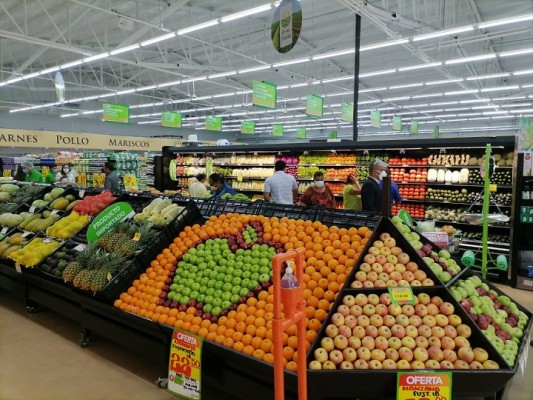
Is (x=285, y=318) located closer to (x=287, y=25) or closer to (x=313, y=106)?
(x=287, y=25)

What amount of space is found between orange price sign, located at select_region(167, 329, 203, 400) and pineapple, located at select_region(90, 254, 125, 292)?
1044 millimetres

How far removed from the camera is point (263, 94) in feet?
39.7

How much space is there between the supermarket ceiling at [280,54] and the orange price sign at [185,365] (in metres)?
6.54

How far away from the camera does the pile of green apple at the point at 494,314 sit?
2.46 meters

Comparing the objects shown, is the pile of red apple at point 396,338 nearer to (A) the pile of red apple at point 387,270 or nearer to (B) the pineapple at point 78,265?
(A) the pile of red apple at point 387,270

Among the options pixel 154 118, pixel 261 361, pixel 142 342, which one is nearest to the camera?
pixel 261 361

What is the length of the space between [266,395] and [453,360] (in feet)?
3.40

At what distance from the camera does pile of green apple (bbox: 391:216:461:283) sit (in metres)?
2.78

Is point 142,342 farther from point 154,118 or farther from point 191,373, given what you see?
point 154,118

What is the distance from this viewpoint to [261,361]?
2352mm

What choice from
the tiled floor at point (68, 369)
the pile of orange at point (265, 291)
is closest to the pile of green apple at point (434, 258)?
the pile of orange at point (265, 291)

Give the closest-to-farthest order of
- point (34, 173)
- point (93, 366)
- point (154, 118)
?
1. point (93, 366)
2. point (34, 173)
3. point (154, 118)

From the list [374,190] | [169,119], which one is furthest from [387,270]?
[169,119]

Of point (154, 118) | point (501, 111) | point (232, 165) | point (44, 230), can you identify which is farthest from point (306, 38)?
point (154, 118)
